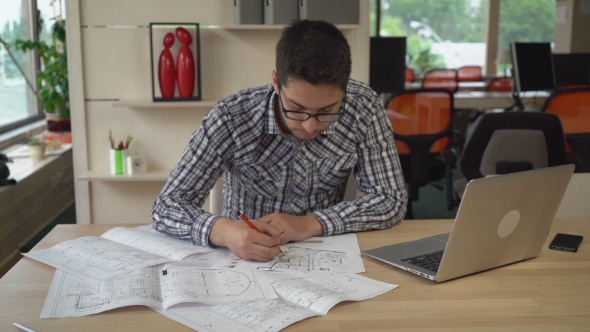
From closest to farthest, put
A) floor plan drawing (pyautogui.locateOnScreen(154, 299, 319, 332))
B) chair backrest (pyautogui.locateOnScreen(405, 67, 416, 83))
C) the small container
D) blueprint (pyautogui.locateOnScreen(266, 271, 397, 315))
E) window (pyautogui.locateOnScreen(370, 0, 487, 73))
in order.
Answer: floor plan drawing (pyautogui.locateOnScreen(154, 299, 319, 332)) → blueprint (pyautogui.locateOnScreen(266, 271, 397, 315)) → the small container → chair backrest (pyautogui.locateOnScreen(405, 67, 416, 83)) → window (pyautogui.locateOnScreen(370, 0, 487, 73))

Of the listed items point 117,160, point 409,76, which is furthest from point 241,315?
point 409,76

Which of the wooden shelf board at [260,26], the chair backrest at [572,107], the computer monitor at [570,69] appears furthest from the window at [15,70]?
the computer monitor at [570,69]

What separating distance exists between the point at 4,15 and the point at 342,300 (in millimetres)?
4158

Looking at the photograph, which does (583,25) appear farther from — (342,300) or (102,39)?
(342,300)

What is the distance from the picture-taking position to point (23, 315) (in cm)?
111

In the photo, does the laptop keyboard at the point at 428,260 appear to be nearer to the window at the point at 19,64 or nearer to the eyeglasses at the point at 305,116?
the eyeglasses at the point at 305,116

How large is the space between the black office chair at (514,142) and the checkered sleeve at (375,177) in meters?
1.18

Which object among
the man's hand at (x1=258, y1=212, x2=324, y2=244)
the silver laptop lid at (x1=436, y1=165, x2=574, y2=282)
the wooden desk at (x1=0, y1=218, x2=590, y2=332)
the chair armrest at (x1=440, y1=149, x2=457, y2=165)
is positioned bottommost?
the chair armrest at (x1=440, y1=149, x2=457, y2=165)

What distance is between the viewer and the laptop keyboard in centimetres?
136

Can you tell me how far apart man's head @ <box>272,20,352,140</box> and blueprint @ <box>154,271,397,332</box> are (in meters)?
0.43

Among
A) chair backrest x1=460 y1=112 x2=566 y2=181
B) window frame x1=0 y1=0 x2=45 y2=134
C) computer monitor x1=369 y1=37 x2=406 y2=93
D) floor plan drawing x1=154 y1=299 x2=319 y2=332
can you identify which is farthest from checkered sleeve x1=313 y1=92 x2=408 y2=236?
window frame x1=0 y1=0 x2=45 y2=134

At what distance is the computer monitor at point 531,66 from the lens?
15.7 ft

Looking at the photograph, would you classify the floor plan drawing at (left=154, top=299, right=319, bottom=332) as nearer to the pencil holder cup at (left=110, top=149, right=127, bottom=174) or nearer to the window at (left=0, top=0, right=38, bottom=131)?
the pencil holder cup at (left=110, top=149, right=127, bottom=174)

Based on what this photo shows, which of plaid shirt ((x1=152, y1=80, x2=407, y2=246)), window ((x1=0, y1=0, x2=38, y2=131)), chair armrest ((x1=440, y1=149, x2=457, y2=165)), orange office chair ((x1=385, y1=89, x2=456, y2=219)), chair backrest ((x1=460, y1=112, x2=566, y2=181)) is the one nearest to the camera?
plaid shirt ((x1=152, y1=80, x2=407, y2=246))
